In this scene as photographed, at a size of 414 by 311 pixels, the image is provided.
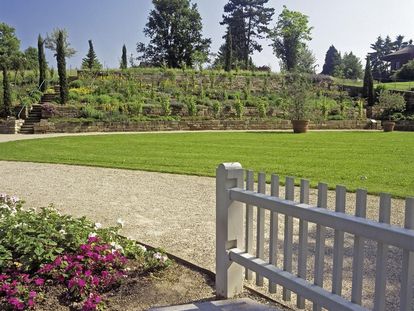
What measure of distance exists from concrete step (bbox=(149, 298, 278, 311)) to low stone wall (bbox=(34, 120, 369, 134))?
1768 cm

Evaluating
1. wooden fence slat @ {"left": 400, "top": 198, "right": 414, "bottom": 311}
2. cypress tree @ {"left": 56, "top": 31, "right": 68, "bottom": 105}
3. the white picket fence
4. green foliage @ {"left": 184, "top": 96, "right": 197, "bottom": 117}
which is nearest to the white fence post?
the white picket fence

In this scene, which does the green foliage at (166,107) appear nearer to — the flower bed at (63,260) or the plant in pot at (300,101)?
the plant in pot at (300,101)

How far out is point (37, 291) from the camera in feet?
8.52

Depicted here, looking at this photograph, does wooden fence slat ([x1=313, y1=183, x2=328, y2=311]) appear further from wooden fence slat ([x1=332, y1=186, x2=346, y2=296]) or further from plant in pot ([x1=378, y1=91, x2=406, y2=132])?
plant in pot ([x1=378, y1=91, x2=406, y2=132])

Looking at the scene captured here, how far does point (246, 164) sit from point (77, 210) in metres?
4.21

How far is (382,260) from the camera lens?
174 centimetres

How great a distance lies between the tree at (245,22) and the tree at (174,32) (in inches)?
202

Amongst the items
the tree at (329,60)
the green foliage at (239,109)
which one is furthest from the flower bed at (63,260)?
the tree at (329,60)

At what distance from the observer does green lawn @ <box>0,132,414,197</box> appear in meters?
6.88

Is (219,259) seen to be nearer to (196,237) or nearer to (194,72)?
(196,237)

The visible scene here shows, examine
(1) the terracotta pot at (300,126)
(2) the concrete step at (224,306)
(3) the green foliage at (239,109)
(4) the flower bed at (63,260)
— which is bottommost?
(2) the concrete step at (224,306)

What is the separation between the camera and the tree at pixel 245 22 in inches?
2133

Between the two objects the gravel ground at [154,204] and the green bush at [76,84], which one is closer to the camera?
the gravel ground at [154,204]

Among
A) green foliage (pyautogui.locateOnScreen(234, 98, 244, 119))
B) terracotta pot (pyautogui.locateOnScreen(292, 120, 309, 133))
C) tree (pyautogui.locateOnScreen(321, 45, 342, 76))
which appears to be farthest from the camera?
tree (pyautogui.locateOnScreen(321, 45, 342, 76))
